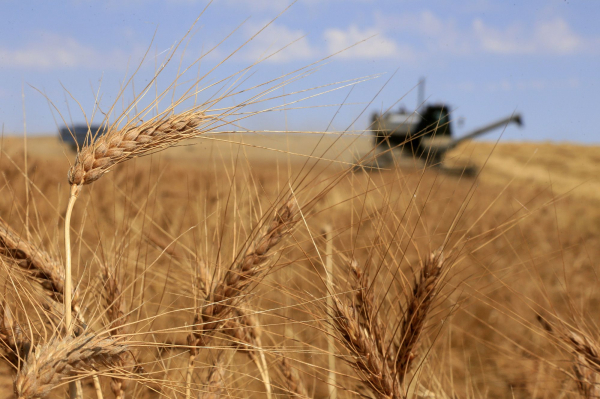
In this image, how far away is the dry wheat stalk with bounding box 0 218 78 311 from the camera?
937 mm

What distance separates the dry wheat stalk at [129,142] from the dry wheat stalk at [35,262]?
28 cm

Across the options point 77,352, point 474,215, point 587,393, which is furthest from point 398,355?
point 474,215

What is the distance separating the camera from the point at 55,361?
694 millimetres

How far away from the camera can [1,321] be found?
0.90 m

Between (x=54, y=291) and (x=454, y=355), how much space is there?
2.72m

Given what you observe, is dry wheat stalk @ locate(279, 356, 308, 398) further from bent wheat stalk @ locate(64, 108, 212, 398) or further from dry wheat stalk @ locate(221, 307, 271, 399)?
bent wheat stalk @ locate(64, 108, 212, 398)

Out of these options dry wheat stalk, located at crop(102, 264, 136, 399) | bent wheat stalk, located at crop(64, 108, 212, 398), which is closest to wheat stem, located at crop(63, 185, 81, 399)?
bent wheat stalk, located at crop(64, 108, 212, 398)

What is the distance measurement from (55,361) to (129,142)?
379mm

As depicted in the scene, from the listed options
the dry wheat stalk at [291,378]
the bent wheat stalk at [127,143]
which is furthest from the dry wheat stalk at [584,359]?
the bent wheat stalk at [127,143]

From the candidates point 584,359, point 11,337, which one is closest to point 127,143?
point 11,337

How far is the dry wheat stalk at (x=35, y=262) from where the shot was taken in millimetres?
937

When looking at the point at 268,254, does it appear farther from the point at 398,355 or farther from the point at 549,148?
the point at 549,148

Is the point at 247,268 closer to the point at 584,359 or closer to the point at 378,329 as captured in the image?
the point at 378,329

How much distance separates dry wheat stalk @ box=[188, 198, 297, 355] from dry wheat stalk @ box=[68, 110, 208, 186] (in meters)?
0.26
